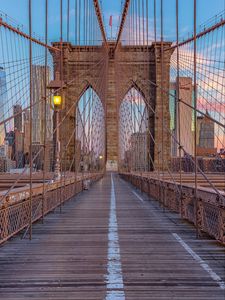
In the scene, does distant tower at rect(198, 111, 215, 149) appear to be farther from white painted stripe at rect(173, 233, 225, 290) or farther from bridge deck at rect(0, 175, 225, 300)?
white painted stripe at rect(173, 233, 225, 290)

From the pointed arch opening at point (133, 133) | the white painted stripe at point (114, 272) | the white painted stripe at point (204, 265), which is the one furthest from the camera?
the pointed arch opening at point (133, 133)

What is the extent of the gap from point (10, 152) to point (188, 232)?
23078 mm

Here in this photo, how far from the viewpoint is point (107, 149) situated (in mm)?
62094

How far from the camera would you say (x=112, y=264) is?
4754 millimetres

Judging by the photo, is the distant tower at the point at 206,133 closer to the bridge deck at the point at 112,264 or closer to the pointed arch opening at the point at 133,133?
the pointed arch opening at the point at 133,133

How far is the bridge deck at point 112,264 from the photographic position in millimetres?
3764

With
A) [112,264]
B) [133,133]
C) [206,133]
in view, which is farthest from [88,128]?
[112,264]

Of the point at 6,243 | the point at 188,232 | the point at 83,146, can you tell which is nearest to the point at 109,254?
the point at 6,243

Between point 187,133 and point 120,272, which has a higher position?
point 187,133

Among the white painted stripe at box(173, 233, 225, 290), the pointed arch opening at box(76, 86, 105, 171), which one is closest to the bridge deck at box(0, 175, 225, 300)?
the white painted stripe at box(173, 233, 225, 290)

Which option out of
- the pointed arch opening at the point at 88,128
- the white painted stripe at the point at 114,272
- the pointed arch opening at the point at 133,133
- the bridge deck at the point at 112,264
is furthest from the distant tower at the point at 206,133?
the white painted stripe at the point at 114,272

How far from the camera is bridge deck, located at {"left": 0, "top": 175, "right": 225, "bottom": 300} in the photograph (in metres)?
3.76

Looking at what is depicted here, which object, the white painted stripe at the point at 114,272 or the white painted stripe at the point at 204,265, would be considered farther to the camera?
→ the white painted stripe at the point at 204,265

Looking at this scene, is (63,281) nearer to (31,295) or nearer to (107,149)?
(31,295)
